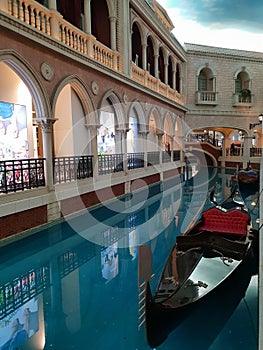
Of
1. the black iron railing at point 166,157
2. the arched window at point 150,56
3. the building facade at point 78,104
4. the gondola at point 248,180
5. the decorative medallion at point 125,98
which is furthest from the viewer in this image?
the black iron railing at point 166,157

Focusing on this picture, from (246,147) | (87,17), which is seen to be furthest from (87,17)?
(246,147)

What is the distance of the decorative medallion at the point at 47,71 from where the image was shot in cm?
552

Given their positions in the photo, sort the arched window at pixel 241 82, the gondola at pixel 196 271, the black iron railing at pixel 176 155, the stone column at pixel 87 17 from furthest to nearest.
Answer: the arched window at pixel 241 82 → the black iron railing at pixel 176 155 → the stone column at pixel 87 17 → the gondola at pixel 196 271

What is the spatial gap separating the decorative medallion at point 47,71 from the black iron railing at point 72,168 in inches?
66.4

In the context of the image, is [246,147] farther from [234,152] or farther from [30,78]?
[30,78]

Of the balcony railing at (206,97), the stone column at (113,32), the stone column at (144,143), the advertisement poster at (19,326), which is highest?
the stone column at (113,32)

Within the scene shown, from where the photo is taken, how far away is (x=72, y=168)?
668 cm

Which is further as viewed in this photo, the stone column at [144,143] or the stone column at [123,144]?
the stone column at [144,143]

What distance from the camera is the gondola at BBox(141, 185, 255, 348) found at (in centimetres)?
219

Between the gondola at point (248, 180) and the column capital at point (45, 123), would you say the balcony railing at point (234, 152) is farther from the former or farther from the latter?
the column capital at point (45, 123)

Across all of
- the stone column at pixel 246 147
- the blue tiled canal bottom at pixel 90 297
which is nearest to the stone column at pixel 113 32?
the blue tiled canal bottom at pixel 90 297

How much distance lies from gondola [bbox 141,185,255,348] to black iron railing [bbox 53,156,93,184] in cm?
343

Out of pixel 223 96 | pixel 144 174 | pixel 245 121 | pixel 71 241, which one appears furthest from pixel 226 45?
pixel 71 241

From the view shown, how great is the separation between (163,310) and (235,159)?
17055mm
